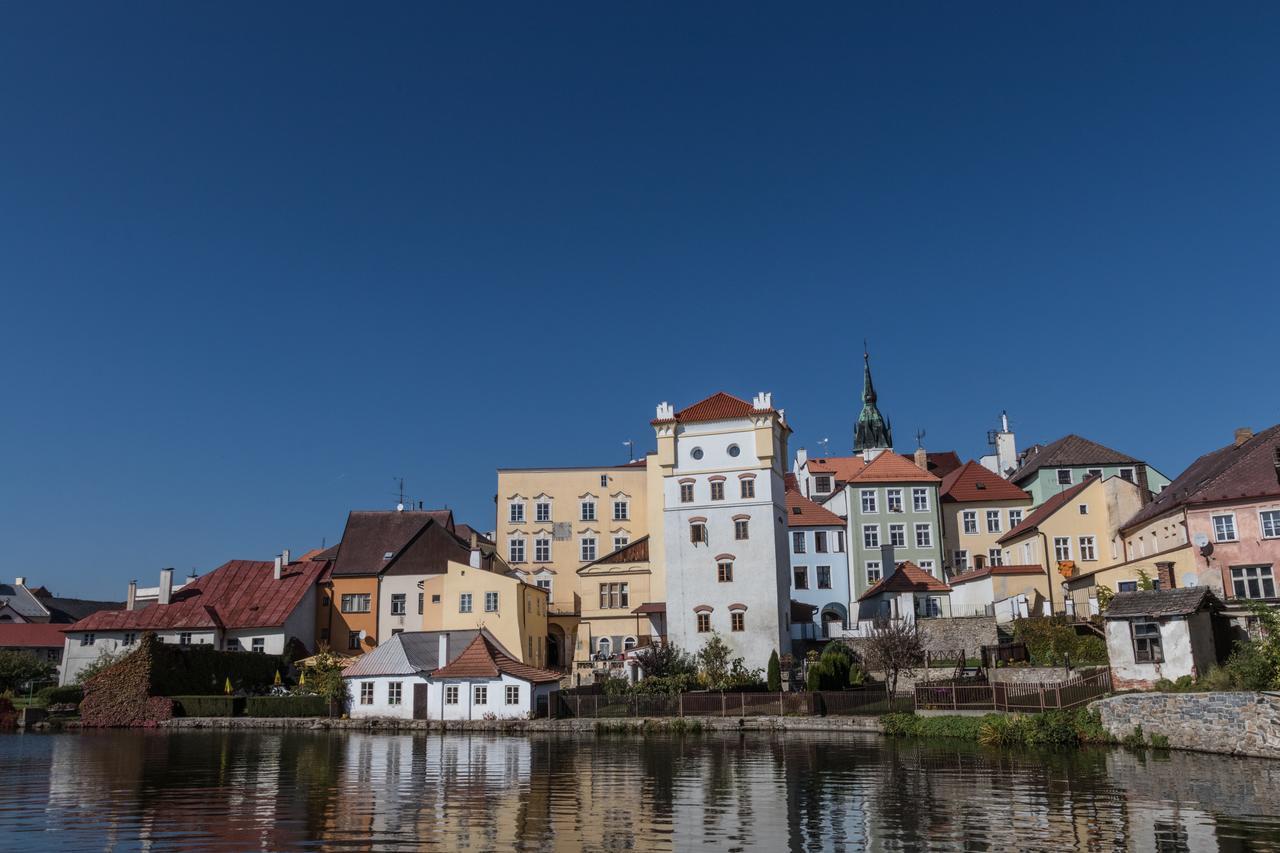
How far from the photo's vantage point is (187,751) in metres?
38.5

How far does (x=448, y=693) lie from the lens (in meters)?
50.1

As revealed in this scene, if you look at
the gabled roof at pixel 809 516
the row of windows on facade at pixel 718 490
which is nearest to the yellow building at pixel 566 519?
the gabled roof at pixel 809 516

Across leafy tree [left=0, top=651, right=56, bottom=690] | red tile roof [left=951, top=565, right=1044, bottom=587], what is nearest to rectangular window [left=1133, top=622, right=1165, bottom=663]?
red tile roof [left=951, top=565, right=1044, bottom=587]

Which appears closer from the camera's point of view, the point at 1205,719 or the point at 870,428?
the point at 1205,719

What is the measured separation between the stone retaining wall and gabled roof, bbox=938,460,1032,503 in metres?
39.7

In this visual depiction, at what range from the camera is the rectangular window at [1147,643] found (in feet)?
117

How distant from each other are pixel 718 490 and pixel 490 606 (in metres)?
15.6

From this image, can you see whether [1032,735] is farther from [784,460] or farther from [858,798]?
[784,460]

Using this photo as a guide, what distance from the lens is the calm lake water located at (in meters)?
18.0

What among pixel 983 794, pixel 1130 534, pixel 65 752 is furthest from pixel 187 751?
pixel 1130 534

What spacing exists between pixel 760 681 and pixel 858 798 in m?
32.8

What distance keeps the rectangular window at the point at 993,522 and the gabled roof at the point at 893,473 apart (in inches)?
217

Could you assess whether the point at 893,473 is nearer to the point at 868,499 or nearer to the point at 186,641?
the point at 868,499

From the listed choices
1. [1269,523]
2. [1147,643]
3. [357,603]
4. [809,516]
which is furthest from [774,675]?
[357,603]
